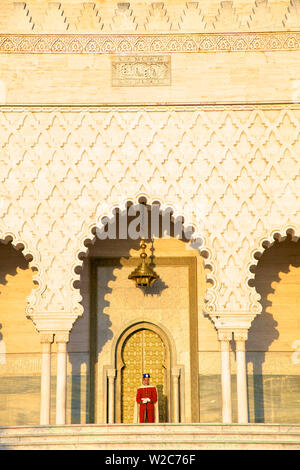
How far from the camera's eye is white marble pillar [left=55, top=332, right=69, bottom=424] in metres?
7.21

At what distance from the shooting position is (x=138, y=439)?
234 inches

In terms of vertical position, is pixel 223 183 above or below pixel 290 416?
above

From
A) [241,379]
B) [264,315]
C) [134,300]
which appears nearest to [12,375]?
[134,300]

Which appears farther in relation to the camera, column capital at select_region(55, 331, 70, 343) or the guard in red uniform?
the guard in red uniform

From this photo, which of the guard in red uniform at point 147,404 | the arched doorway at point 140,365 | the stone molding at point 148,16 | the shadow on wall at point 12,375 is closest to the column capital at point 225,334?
the guard in red uniform at point 147,404

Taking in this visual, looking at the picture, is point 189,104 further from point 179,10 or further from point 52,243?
point 52,243

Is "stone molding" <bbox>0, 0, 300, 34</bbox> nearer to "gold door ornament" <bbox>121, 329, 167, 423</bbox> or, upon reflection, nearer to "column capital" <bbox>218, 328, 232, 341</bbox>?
"column capital" <bbox>218, 328, 232, 341</bbox>

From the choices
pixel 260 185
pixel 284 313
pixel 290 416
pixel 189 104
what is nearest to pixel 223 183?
pixel 260 185

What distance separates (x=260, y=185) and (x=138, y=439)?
8.91 feet

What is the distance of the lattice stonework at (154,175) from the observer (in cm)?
743

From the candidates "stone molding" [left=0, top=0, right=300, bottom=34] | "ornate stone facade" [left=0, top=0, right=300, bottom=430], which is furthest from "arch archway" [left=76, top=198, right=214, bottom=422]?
"stone molding" [left=0, top=0, right=300, bottom=34]

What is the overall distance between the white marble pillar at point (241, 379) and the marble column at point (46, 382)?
165 cm

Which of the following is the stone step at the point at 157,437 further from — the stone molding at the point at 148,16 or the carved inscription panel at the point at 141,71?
the stone molding at the point at 148,16

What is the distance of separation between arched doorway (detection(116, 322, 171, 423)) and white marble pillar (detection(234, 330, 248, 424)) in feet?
3.56
